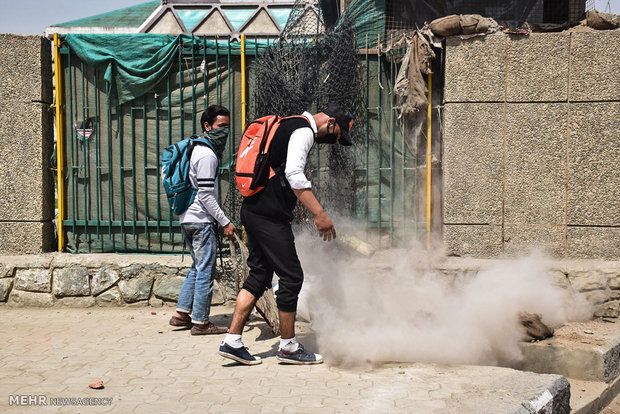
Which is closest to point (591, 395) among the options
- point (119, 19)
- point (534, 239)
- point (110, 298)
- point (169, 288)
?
point (534, 239)

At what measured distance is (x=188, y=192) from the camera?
5652mm

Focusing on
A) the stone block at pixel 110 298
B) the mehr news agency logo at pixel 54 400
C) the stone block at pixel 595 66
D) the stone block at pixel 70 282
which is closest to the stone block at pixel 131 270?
the stone block at pixel 110 298

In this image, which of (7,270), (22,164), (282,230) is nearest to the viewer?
(282,230)

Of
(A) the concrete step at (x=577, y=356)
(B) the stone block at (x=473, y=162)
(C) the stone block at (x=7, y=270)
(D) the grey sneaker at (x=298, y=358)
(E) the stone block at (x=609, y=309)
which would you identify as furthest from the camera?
(C) the stone block at (x=7, y=270)

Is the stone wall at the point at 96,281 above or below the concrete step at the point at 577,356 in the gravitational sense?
above

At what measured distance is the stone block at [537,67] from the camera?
628 centimetres

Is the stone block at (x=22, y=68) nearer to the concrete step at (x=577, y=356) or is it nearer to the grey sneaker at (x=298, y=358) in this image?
the grey sneaker at (x=298, y=358)

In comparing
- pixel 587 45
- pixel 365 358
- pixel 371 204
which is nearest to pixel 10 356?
pixel 365 358

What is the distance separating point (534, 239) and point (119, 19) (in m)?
17.8

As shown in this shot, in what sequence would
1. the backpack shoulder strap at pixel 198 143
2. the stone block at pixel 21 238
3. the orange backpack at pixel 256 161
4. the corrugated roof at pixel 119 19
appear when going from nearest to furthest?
the orange backpack at pixel 256 161
the backpack shoulder strap at pixel 198 143
the stone block at pixel 21 238
the corrugated roof at pixel 119 19

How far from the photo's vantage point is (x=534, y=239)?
21.1ft

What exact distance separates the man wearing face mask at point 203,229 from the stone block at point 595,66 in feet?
11.9

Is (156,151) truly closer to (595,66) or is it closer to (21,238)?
(21,238)

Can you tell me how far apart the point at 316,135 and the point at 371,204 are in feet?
7.46
